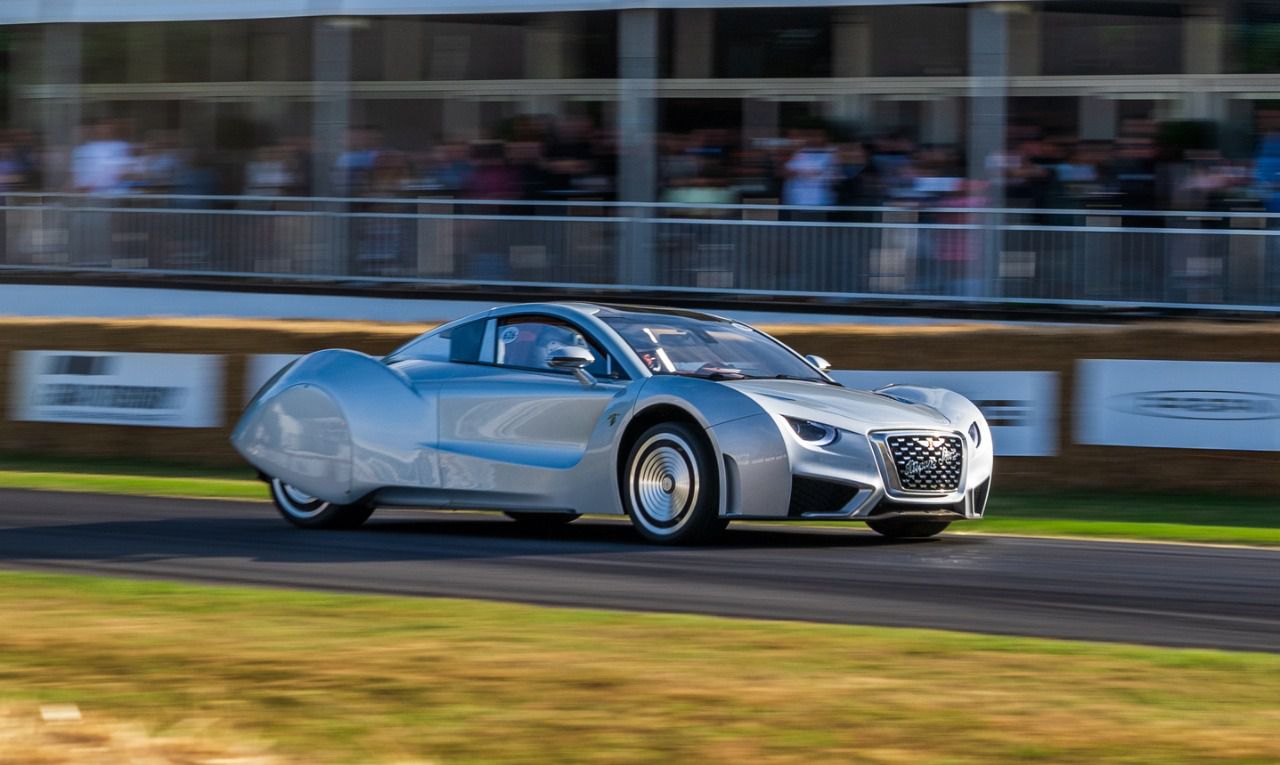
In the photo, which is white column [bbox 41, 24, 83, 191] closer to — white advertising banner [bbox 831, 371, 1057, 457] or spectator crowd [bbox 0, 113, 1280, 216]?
spectator crowd [bbox 0, 113, 1280, 216]

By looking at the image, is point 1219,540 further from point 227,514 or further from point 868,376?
point 227,514

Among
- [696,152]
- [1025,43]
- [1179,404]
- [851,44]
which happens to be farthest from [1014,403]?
[851,44]

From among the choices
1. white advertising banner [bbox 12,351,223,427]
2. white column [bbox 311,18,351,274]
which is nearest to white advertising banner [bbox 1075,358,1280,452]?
white advertising banner [bbox 12,351,223,427]

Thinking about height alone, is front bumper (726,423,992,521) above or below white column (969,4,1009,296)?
below

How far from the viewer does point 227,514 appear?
12320mm

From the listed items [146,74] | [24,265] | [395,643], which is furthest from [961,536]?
[146,74]

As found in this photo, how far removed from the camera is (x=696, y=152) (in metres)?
20.4

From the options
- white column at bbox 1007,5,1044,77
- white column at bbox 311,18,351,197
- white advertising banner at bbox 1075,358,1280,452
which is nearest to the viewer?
white advertising banner at bbox 1075,358,1280,452

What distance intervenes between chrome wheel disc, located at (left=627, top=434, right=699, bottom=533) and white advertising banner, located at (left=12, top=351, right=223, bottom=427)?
797 centimetres

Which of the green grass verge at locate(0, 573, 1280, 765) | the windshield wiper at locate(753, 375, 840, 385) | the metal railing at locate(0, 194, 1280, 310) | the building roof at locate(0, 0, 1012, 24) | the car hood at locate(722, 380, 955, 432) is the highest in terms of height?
the building roof at locate(0, 0, 1012, 24)

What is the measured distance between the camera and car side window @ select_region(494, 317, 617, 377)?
10695mm

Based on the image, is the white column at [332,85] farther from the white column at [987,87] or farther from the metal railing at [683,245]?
the white column at [987,87]

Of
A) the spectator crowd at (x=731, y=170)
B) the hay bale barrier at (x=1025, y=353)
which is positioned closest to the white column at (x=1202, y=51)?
the spectator crowd at (x=731, y=170)

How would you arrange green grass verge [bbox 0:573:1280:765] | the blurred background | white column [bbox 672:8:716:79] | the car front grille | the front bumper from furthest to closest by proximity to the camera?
white column [bbox 672:8:716:79]
the blurred background
the car front grille
the front bumper
green grass verge [bbox 0:573:1280:765]
